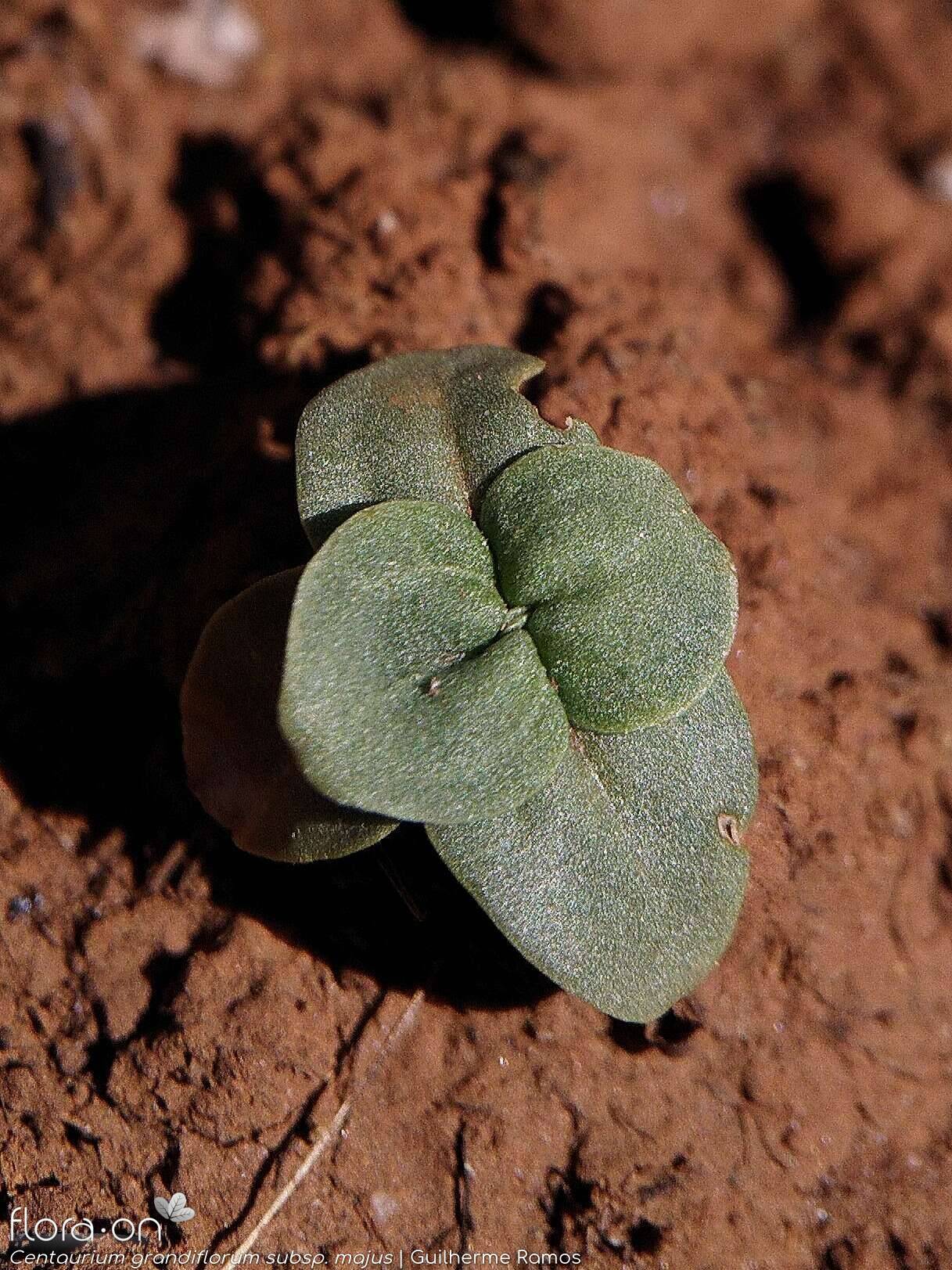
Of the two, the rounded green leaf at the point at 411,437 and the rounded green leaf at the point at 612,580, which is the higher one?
the rounded green leaf at the point at 411,437

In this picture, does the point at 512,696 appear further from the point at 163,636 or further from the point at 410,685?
the point at 163,636

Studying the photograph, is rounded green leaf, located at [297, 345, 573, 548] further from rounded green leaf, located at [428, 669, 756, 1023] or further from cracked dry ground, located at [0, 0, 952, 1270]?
rounded green leaf, located at [428, 669, 756, 1023]

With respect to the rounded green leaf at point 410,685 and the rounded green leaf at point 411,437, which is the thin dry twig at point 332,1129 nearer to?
the rounded green leaf at point 410,685

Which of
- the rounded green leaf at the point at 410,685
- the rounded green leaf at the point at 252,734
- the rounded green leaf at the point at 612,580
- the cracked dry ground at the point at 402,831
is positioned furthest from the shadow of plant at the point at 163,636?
the rounded green leaf at the point at 612,580

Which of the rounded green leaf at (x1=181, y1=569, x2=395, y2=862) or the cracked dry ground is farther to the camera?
the cracked dry ground

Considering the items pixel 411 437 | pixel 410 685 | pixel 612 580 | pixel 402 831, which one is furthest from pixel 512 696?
pixel 411 437

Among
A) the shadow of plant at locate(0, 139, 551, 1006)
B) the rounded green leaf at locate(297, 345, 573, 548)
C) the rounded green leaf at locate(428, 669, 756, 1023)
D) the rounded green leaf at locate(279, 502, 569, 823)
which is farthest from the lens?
the shadow of plant at locate(0, 139, 551, 1006)

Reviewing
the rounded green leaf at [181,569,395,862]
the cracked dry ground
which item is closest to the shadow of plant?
the cracked dry ground

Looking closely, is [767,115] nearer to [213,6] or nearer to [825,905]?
[213,6]
